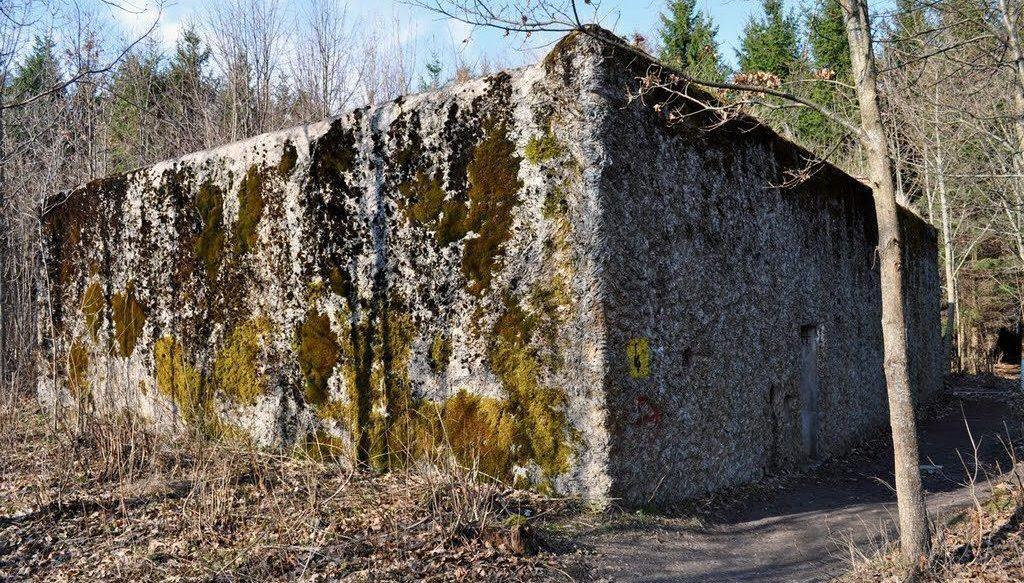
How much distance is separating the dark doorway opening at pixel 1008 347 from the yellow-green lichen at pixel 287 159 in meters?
22.7

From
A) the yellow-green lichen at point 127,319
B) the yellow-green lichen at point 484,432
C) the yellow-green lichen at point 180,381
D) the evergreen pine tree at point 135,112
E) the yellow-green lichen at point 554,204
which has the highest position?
the evergreen pine tree at point 135,112

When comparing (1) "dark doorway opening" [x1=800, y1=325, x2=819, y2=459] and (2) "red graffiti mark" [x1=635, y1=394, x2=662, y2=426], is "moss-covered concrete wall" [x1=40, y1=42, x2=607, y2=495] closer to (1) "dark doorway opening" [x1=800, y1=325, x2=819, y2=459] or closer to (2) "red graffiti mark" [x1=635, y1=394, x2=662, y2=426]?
(2) "red graffiti mark" [x1=635, y1=394, x2=662, y2=426]

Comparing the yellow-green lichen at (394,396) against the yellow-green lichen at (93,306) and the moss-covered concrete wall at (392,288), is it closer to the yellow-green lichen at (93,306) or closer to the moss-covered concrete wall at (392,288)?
the moss-covered concrete wall at (392,288)

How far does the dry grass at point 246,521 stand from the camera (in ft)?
12.5

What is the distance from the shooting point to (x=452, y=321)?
5031 millimetres

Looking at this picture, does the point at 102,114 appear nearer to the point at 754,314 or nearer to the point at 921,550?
the point at 754,314

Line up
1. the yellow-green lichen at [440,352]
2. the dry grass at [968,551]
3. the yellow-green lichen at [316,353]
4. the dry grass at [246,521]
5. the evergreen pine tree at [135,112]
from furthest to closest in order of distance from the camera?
the evergreen pine tree at [135,112] < the yellow-green lichen at [316,353] < the yellow-green lichen at [440,352] < the dry grass at [968,551] < the dry grass at [246,521]

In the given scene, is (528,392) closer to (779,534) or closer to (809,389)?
(779,534)

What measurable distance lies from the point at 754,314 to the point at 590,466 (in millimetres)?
2508

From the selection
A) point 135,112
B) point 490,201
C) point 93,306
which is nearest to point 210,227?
point 93,306

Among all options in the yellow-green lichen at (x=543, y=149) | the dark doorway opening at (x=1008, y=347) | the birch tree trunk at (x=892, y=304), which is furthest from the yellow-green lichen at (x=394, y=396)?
the dark doorway opening at (x=1008, y=347)

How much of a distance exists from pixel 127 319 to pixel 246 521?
348 cm

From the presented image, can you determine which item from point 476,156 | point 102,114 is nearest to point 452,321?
point 476,156

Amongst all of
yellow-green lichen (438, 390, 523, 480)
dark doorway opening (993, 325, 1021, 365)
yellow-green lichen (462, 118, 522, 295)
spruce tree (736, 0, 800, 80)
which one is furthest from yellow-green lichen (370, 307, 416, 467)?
dark doorway opening (993, 325, 1021, 365)
